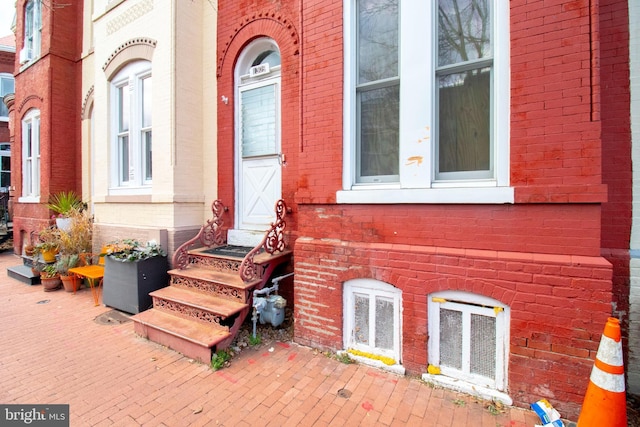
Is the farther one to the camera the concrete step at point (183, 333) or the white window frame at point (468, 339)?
the concrete step at point (183, 333)

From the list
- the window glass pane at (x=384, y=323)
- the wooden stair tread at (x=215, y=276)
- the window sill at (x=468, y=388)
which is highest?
the wooden stair tread at (x=215, y=276)

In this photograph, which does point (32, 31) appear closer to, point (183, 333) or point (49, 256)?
point (49, 256)

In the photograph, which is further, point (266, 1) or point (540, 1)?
point (266, 1)

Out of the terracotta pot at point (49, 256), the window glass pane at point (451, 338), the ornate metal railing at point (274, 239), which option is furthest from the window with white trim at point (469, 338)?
the terracotta pot at point (49, 256)

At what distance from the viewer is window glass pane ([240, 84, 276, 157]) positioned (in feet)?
17.6

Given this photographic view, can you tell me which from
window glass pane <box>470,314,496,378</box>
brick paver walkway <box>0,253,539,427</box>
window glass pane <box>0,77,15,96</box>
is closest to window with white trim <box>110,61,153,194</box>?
brick paver walkway <box>0,253,539,427</box>

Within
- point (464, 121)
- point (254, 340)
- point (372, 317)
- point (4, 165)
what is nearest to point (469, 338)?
point (372, 317)

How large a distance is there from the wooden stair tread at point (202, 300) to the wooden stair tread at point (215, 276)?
211mm

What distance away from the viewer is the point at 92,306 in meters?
5.59

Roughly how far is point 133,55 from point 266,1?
3030mm

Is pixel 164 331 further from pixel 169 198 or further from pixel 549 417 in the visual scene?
pixel 549 417

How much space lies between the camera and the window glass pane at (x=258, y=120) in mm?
5355

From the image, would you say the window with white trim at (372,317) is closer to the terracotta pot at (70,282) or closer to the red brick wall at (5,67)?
the terracotta pot at (70,282)

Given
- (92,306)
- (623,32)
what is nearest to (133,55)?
(92,306)
